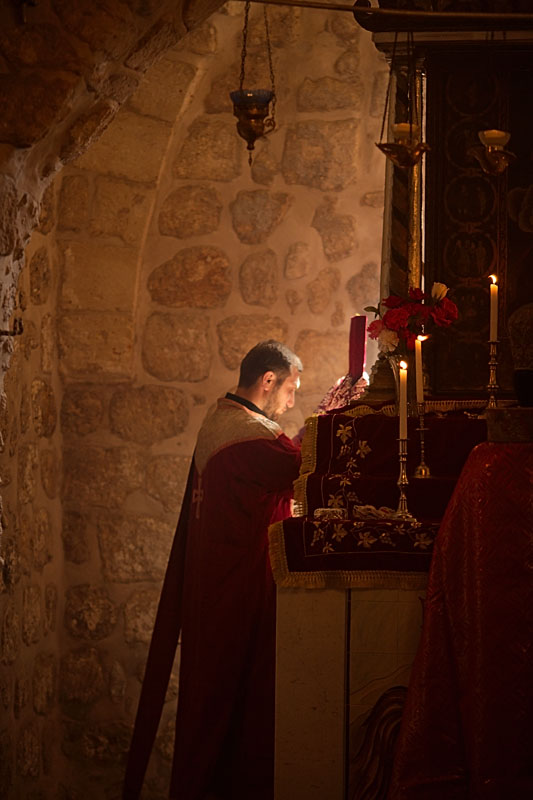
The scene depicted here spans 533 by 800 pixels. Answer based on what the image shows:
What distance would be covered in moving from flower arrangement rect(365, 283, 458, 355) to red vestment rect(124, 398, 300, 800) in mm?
774

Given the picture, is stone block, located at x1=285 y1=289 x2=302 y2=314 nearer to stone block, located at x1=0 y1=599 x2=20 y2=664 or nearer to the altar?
stone block, located at x1=0 y1=599 x2=20 y2=664

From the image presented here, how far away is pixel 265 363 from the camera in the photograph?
14.9ft

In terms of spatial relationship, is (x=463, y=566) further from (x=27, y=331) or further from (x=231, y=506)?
(x=27, y=331)

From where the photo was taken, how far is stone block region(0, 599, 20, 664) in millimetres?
4176

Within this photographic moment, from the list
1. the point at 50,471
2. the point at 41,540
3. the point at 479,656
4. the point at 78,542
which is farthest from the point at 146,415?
the point at 479,656

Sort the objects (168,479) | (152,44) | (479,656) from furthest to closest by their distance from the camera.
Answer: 1. (168,479)
2. (152,44)
3. (479,656)

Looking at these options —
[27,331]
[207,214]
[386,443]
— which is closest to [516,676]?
[386,443]

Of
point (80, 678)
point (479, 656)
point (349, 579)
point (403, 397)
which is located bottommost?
point (80, 678)

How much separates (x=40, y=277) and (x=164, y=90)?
1021 mm

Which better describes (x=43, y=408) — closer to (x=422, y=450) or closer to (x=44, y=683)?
(x=44, y=683)

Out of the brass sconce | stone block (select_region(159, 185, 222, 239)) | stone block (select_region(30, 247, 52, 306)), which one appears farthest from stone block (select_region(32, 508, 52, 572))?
the brass sconce

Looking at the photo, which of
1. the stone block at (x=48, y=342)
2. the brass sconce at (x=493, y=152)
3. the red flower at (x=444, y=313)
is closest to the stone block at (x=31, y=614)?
the stone block at (x=48, y=342)

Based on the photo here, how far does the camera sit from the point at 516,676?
9.23ft

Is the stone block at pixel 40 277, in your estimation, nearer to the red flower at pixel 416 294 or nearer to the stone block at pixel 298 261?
the stone block at pixel 298 261
